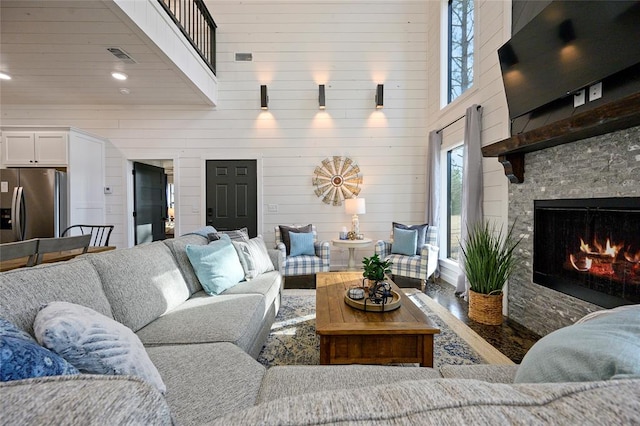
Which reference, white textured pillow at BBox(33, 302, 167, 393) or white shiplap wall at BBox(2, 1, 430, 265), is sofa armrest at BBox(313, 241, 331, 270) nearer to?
white shiplap wall at BBox(2, 1, 430, 265)

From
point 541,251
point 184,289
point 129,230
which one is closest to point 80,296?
point 184,289

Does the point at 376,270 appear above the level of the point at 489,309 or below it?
above

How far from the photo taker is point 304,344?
7.27ft

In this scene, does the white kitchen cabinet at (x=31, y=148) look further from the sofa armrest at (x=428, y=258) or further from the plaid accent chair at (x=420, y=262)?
the sofa armrest at (x=428, y=258)

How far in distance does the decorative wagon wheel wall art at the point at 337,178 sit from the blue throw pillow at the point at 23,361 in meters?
4.33

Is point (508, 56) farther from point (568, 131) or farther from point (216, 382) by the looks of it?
point (216, 382)

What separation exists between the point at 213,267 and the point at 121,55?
2.82m

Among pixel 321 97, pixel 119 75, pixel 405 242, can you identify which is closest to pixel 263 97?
pixel 321 97

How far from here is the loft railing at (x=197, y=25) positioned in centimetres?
368

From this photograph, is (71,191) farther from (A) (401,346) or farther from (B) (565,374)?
(B) (565,374)

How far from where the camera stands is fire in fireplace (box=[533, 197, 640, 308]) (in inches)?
71.5

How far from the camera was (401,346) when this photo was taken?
1.67 metres

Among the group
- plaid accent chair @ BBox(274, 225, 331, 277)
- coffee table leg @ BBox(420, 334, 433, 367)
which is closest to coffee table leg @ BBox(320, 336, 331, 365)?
coffee table leg @ BBox(420, 334, 433, 367)

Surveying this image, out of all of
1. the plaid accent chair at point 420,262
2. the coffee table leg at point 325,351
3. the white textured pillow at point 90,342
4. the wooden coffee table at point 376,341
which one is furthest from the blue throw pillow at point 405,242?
the white textured pillow at point 90,342
